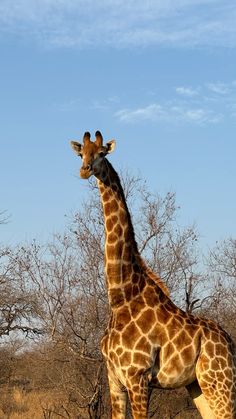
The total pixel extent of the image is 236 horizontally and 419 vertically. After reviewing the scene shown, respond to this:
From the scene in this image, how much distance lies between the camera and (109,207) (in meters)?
8.51

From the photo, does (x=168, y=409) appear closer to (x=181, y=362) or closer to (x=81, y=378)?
(x=81, y=378)

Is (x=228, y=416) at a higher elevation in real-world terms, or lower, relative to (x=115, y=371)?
lower

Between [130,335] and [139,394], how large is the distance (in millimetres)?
684

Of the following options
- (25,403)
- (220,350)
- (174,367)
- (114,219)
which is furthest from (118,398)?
(25,403)

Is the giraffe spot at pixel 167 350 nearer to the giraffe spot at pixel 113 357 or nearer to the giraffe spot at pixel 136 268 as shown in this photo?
the giraffe spot at pixel 113 357

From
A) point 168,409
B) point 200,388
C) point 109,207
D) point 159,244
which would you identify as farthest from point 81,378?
point 109,207

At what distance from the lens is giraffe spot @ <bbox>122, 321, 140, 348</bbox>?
26.2 feet

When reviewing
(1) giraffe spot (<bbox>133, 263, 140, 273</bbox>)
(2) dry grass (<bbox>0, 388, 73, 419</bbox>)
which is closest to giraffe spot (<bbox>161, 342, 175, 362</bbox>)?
(1) giraffe spot (<bbox>133, 263, 140, 273</bbox>)

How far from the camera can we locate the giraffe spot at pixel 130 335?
7992 mm

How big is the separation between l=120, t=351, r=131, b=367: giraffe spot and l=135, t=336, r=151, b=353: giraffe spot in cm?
13

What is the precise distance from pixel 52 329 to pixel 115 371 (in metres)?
5.76

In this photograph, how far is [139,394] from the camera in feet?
25.5

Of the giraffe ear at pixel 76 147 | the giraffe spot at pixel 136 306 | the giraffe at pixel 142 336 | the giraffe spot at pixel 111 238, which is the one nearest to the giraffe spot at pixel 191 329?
the giraffe at pixel 142 336

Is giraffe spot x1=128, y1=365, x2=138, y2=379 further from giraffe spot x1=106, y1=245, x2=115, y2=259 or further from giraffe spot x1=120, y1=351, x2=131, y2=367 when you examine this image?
giraffe spot x1=106, y1=245, x2=115, y2=259
